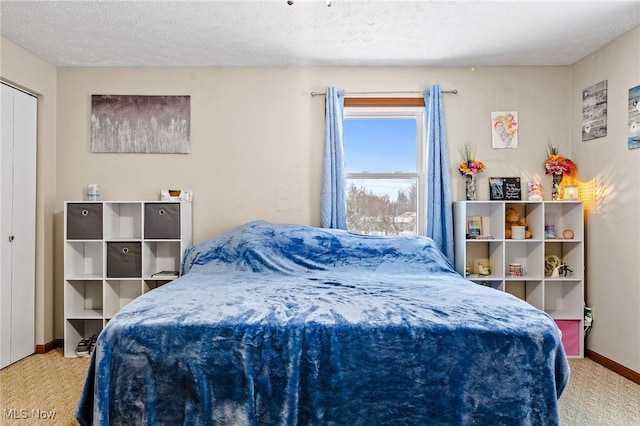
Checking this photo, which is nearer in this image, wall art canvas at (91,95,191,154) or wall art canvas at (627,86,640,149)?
wall art canvas at (627,86,640,149)

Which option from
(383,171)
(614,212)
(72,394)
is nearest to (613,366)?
(614,212)

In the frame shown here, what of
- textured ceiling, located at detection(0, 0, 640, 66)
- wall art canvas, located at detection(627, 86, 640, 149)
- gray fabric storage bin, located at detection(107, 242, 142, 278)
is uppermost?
textured ceiling, located at detection(0, 0, 640, 66)

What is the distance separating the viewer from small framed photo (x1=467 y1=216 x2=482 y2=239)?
3.65 meters

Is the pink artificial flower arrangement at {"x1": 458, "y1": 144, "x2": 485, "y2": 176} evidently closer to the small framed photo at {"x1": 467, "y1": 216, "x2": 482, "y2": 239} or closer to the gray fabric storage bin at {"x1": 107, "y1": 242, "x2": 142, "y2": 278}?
the small framed photo at {"x1": 467, "y1": 216, "x2": 482, "y2": 239}

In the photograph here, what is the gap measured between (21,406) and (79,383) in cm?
38

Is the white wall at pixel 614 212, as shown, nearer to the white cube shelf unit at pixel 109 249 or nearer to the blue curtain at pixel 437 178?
the blue curtain at pixel 437 178

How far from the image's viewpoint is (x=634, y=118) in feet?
9.79

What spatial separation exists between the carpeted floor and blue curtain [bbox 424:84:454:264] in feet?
4.25

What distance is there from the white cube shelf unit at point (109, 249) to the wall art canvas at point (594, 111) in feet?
11.1

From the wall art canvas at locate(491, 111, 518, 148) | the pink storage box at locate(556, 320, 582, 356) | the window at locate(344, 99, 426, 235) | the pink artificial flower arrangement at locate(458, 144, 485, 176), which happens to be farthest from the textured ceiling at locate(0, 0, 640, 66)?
the pink storage box at locate(556, 320, 582, 356)

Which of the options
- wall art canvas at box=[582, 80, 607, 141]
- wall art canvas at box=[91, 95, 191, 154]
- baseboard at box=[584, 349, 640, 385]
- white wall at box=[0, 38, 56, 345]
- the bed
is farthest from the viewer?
wall art canvas at box=[91, 95, 191, 154]

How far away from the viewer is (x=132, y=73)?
381 cm

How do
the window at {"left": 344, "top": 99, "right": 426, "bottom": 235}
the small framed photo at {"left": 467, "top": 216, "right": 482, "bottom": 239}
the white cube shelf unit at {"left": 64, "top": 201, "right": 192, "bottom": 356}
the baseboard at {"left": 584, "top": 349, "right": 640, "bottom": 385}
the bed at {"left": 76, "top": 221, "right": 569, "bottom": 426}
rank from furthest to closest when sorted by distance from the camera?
the window at {"left": 344, "top": 99, "right": 426, "bottom": 235} < the small framed photo at {"left": 467, "top": 216, "right": 482, "bottom": 239} < the white cube shelf unit at {"left": 64, "top": 201, "right": 192, "bottom": 356} < the baseboard at {"left": 584, "top": 349, "right": 640, "bottom": 385} < the bed at {"left": 76, "top": 221, "right": 569, "bottom": 426}

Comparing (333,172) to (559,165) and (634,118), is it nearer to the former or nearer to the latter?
(559,165)
